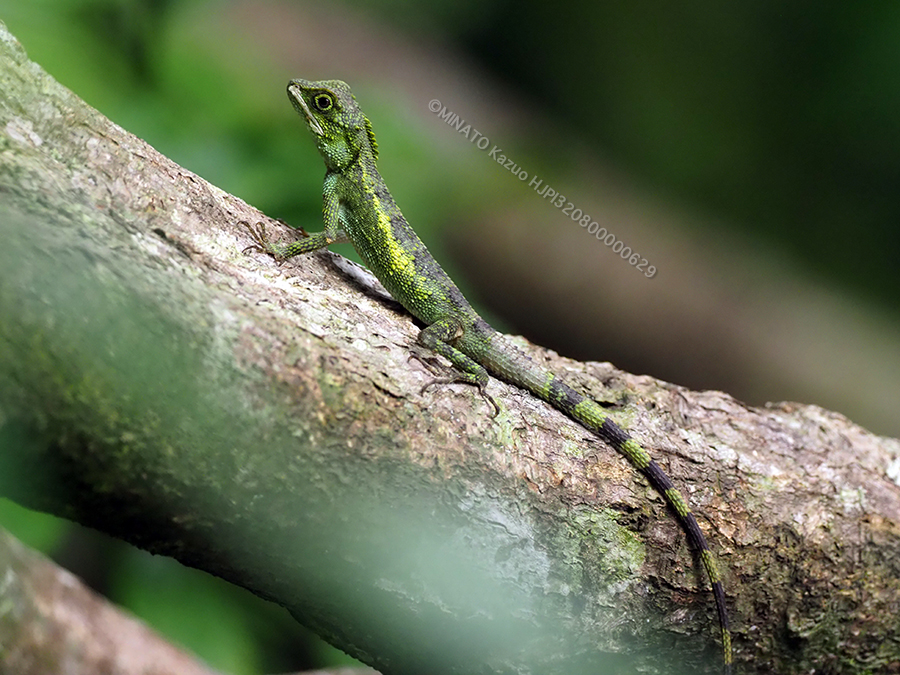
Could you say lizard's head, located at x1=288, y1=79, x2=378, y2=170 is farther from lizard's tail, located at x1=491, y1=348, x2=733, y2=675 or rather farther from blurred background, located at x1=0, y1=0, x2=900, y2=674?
blurred background, located at x1=0, y1=0, x2=900, y2=674

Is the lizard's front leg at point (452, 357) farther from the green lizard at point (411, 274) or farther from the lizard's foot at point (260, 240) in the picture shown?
the lizard's foot at point (260, 240)

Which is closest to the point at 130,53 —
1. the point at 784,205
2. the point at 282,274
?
the point at 282,274

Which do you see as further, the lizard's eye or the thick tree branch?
the lizard's eye

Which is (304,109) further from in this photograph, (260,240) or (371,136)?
(260,240)

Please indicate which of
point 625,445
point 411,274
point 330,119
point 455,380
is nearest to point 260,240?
point 411,274

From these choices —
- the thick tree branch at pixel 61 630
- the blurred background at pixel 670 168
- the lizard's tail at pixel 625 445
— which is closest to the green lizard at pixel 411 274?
the lizard's tail at pixel 625 445

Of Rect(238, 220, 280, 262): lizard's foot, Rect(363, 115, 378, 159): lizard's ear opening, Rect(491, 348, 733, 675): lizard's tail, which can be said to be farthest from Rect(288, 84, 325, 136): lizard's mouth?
Rect(491, 348, 733, 675): lizard's tail

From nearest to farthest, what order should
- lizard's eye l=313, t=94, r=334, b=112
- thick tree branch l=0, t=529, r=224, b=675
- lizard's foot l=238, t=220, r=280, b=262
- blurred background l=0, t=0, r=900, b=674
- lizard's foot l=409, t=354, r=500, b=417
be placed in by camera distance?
thick tree branch l=0, t=529, r=224, b=675 → lizard's foot l=409, t=354, r=500, b=417 → lizard's foot l=238, t=220, r=280, b=262 → lizard's eye l=313, t=94, r=334, b=112 → blurred background l=0, t=0, r=900, b=674

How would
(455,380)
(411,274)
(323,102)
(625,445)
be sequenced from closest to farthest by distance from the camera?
(455,380) < (625,445) < (411,274) < (323,102)
